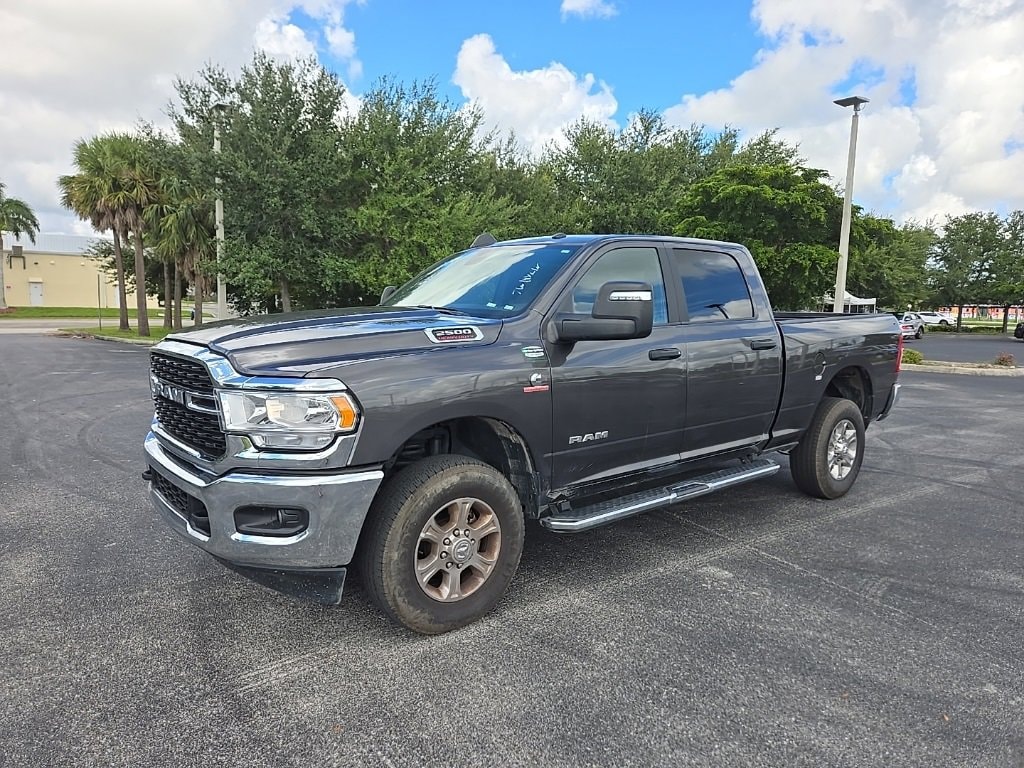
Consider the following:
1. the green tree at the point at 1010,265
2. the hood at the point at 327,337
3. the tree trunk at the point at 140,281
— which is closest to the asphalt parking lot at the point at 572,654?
the hood at the point at 327,337

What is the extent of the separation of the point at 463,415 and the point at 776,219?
64.4ft

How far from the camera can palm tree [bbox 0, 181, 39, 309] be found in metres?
54.0

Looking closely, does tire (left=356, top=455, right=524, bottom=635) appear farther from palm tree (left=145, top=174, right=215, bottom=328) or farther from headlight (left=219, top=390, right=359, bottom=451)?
palm tree (left=145, top=174, right=215, bottom=328)

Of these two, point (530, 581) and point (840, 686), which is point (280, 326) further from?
point (840, 686)

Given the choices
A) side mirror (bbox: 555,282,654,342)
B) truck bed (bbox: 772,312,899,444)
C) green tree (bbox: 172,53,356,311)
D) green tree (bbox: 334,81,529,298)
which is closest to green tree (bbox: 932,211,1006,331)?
green tree (bbox: 334,81,529,298)

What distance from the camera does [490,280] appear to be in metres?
4.12

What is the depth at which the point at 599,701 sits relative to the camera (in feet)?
8.74

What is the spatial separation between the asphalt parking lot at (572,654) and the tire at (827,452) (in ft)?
1.26

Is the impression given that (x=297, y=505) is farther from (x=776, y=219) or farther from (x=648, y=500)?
(x=776, y=219)

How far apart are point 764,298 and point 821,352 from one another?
0.64 meters

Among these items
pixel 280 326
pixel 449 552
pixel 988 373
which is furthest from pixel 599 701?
pixel 988 373

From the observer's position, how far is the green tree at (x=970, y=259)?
4503 centimetres

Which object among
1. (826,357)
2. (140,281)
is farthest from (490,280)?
(140,281)

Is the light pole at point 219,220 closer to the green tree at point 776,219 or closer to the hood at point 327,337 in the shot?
the green tree at point 776,219
